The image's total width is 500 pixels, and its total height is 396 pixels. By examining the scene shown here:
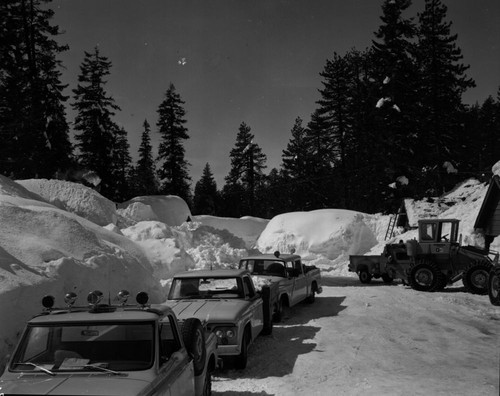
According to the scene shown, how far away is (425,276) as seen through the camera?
1705 cm

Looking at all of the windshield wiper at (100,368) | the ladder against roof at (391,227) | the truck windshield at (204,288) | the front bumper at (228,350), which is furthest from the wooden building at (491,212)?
the windshield wiper at (100,368)

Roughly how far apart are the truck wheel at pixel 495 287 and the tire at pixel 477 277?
7.15 ft

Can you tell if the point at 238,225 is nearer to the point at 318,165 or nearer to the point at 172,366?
the point at 318,165

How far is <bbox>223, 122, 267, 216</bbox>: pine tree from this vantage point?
216ft

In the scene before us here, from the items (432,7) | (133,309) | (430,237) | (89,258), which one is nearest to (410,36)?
(432,7)

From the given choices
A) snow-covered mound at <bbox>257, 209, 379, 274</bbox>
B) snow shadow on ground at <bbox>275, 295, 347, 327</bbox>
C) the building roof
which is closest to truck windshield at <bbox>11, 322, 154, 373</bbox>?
snow shadow on ground at <bbox>275, 295, 347, 327</bbox>

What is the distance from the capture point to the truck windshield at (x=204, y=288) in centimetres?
892

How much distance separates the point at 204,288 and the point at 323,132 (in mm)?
51131

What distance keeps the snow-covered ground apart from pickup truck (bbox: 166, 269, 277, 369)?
498 mm

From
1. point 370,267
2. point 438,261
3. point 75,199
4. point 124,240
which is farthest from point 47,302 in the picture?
point 75,199

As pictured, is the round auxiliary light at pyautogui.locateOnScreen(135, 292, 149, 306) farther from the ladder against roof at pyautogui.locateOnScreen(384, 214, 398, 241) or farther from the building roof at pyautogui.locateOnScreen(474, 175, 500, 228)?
the ladder against roof at pyautogui.locateOnScreen(384, 214, 398, 241)

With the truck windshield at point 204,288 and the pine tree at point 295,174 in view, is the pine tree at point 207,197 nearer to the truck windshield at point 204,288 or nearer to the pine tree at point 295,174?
the pine tree at point 295,174

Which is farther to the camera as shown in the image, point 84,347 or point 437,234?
point 437,234

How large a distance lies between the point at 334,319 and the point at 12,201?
356 inches
